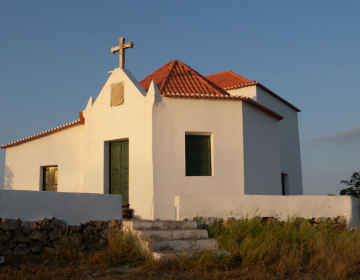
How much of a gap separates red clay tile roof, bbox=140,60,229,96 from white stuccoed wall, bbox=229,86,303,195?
3.41m

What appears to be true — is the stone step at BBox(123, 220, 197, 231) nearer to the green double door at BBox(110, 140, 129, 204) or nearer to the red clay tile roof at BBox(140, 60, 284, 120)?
the green double door at BBox(110, 140, 129, 204)

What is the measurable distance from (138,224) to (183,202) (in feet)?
4.26

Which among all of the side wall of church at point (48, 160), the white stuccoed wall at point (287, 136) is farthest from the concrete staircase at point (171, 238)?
the white stuccoed wall at point (287, 136)

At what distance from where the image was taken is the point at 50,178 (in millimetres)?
15500

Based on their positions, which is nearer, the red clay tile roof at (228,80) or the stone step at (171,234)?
the stone step at (171,234)

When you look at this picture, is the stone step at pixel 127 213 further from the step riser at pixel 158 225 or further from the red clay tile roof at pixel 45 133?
the red clay tile roof at pixel 45 133

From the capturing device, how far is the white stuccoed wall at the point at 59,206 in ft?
28.8

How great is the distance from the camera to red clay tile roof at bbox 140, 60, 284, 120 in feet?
42.4

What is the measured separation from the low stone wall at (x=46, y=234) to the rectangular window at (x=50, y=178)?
605 cm

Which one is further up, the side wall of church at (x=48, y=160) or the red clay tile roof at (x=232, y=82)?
the red clay tile roof at (x=232, y=82)

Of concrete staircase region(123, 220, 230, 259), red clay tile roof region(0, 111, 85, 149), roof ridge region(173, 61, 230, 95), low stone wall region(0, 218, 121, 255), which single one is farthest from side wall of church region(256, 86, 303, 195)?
low stone wall region(0, 218, 121, 255)

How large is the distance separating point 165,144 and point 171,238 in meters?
3.73

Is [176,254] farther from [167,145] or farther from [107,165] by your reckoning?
[107,165]

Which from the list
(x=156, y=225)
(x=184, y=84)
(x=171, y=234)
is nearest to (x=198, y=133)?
(x=184, y=84)
